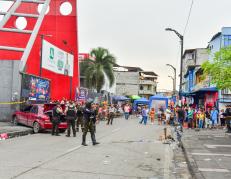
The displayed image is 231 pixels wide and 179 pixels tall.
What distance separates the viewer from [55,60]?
1346 inches

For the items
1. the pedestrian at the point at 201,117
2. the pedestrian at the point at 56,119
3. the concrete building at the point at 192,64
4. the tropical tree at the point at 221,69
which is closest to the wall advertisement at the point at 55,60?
the pedestrian at the point at 56,119

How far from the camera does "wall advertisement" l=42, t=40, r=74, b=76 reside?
31812 mm

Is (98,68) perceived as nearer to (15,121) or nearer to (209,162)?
(15,121)

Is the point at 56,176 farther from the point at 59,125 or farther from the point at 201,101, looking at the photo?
the point at 201,101

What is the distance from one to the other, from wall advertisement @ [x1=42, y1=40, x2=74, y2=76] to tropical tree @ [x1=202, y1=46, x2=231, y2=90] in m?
14.0

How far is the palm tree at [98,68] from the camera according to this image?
2420 inches

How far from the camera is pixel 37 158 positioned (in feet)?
39.4

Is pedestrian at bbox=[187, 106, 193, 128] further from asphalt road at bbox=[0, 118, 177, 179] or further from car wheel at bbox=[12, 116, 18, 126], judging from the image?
asphalt road at bbox=[0, 118, 177, 179]

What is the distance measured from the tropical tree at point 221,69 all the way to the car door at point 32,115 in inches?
337

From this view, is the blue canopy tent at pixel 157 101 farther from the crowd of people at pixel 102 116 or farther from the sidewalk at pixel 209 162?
the sidewalk at pixel 209 162

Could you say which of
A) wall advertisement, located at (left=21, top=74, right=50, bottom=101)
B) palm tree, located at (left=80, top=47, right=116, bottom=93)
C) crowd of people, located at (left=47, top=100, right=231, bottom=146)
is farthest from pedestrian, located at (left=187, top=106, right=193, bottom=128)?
palm tree, located at (left=80, top=47, right=116, bottom=93)

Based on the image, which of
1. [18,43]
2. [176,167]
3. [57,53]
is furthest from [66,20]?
[176,167]

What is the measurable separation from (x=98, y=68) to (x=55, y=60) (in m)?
27.2

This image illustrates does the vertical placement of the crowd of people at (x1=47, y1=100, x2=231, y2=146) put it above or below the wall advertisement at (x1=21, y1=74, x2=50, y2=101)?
below
